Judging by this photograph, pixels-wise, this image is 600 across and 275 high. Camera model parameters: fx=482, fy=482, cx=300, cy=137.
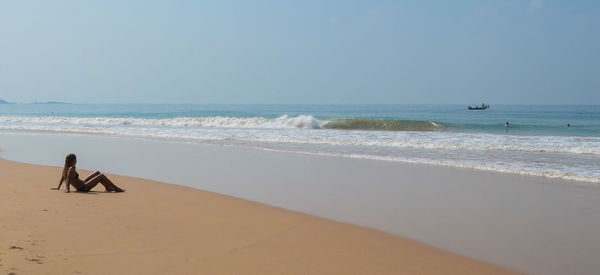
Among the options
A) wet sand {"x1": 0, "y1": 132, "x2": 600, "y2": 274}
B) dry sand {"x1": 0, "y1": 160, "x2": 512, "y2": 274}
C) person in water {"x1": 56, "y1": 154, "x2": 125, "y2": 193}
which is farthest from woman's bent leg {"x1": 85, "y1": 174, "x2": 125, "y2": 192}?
wet sand {"x1": 0, "y1": 132, "x2": 600, "y2": 274}

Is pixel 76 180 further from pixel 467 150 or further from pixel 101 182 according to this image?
pixel 467 150

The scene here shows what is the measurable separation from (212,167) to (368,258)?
27.2 feet

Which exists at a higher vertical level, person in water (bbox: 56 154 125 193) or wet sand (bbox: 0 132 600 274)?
person in water (bbox: 56 154 125 193)

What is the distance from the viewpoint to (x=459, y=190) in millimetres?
9250

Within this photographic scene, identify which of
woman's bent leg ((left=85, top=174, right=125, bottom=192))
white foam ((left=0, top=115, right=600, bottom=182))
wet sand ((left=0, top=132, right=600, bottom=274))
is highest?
woman's bent leg ((left=85, top=174, right=125, bottom=192))

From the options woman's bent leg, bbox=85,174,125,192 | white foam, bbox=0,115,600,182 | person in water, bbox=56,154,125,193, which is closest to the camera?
person in water, bbox=56,154,125,193

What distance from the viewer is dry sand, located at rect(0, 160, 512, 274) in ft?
14.8

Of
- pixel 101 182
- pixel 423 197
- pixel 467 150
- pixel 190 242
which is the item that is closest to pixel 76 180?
pixel 101 182

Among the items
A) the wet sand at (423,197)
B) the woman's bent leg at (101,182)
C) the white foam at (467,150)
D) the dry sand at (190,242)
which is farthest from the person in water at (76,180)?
the white foam at (467,150)

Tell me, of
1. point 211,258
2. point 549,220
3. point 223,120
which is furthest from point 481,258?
point 223,120

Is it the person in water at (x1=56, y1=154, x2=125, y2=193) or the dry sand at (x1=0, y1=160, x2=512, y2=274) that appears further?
the person in water at (x1=56, y1=154, x2=125, y2=193)

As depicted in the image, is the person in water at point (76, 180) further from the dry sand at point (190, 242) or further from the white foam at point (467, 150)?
the white foam at point (467, 150)

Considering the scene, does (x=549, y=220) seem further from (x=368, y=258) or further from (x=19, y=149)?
(x=19, y=149)

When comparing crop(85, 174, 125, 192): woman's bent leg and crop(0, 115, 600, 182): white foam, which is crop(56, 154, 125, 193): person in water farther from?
crop(0, 115, 600, 182): white foam
